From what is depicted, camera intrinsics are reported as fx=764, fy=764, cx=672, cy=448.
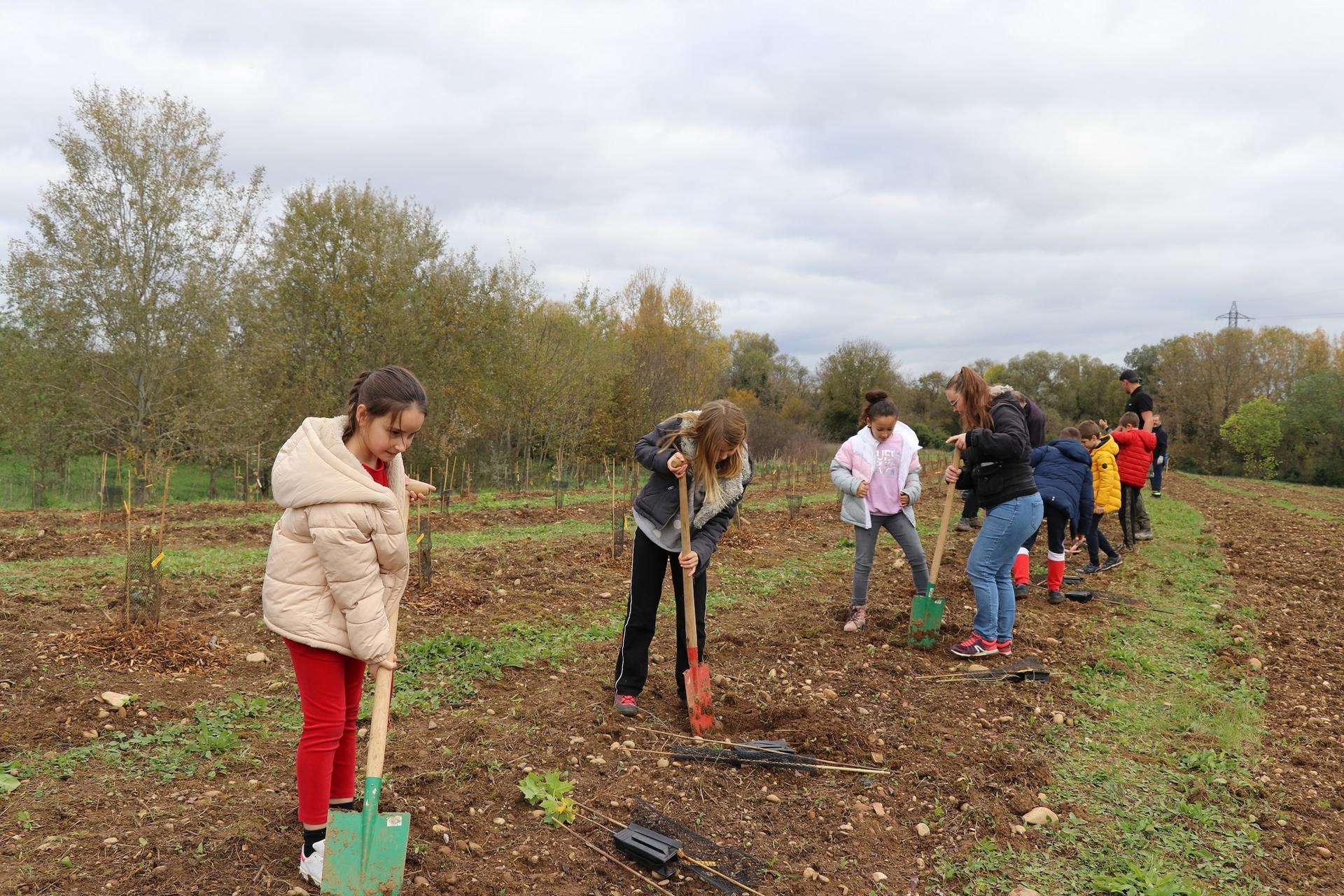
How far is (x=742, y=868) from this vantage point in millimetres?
3045

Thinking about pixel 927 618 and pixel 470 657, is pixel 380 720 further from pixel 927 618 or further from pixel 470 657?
pixel 927 618

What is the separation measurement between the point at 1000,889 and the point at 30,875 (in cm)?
354

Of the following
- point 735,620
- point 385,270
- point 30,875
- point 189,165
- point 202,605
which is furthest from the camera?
point 385,270

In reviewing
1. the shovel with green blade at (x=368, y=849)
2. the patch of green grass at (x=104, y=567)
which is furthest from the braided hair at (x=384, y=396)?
the patch of green grass at (x=104, y=567)

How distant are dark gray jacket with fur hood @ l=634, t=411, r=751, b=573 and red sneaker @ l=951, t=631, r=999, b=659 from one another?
2.37 meters

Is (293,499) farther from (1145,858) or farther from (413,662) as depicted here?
(1145,858)

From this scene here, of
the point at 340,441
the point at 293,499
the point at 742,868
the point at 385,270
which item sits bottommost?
the point at 742,868

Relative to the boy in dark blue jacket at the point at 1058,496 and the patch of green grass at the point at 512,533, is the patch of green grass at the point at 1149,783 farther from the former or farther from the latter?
the patch of green grass at the point at 512,533

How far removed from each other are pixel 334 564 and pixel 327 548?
61mm

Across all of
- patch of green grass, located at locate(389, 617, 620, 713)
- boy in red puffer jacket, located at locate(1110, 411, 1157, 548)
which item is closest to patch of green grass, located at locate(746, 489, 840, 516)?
boy in red puffer jacket, located at locate(1110, 411, 1157, 548)

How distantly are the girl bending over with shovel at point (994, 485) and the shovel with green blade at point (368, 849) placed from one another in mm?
3984

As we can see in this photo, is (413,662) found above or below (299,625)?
below

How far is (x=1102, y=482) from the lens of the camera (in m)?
9.41

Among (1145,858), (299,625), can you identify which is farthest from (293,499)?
(1145,858)
